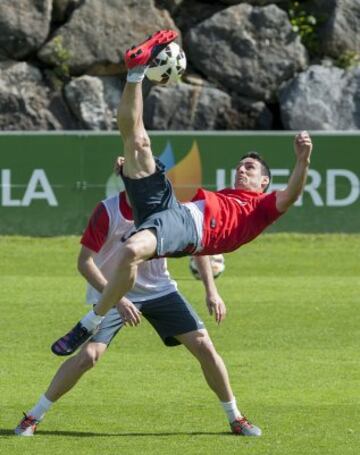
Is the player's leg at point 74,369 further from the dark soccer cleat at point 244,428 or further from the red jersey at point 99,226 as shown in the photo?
the dark soccer cleat at point 244,428

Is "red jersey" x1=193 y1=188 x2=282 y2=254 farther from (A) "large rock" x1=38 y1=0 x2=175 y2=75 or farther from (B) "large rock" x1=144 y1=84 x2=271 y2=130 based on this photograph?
(A) "large rock" x1=38 y1=0 x2=175 y2=75

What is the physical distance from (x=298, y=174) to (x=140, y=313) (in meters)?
1.53

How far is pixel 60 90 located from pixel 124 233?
73.5 feet

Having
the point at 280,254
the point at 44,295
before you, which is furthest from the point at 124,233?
the point at 280,254

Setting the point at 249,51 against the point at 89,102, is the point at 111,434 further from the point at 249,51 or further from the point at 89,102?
the point at 249,51

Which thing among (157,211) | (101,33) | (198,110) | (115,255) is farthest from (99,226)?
(101,33)

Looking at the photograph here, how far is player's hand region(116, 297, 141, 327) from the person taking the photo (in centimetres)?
984

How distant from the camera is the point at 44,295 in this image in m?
19.0

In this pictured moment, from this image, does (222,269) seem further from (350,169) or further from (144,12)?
(144,12)

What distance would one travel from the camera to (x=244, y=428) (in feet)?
34.1

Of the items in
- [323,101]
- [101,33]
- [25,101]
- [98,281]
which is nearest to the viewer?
[98,281]

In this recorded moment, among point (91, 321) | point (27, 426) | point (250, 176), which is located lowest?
point (27, 426)

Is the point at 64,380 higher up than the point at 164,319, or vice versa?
the point at 164,319

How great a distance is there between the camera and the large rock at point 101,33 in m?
32.4
